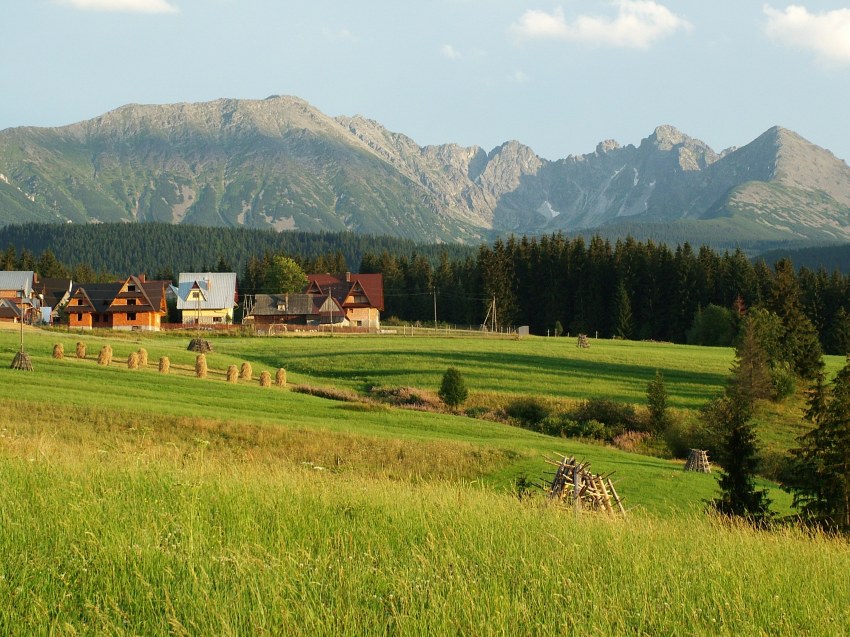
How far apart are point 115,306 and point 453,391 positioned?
259 feet

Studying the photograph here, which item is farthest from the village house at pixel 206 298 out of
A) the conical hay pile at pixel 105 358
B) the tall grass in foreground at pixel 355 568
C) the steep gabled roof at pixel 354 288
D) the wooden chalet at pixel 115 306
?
the tall grass in foreground at pixel 355 568

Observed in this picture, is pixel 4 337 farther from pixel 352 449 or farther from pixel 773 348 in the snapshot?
pixel 773 348

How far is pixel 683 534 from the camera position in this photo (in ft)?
32.9

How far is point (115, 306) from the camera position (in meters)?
118

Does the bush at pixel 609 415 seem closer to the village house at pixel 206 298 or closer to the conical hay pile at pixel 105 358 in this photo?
the conical hay pile at pixel 105 358

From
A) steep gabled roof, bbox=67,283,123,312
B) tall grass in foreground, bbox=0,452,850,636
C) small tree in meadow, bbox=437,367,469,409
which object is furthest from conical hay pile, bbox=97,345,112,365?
A: steep gabled roof, bbox=67,283,123,312

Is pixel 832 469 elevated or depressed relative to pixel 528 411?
elevated

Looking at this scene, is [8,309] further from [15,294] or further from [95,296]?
[95,296]

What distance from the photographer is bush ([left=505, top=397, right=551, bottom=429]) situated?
5277 cm

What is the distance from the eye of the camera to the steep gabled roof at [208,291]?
131 meters

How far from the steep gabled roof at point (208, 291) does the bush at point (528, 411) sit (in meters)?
85.7

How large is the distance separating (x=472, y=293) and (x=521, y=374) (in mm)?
80948

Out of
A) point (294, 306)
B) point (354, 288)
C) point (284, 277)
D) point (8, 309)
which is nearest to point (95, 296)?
point (8, 309)

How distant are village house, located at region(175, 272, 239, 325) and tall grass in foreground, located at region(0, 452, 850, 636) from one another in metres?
125
